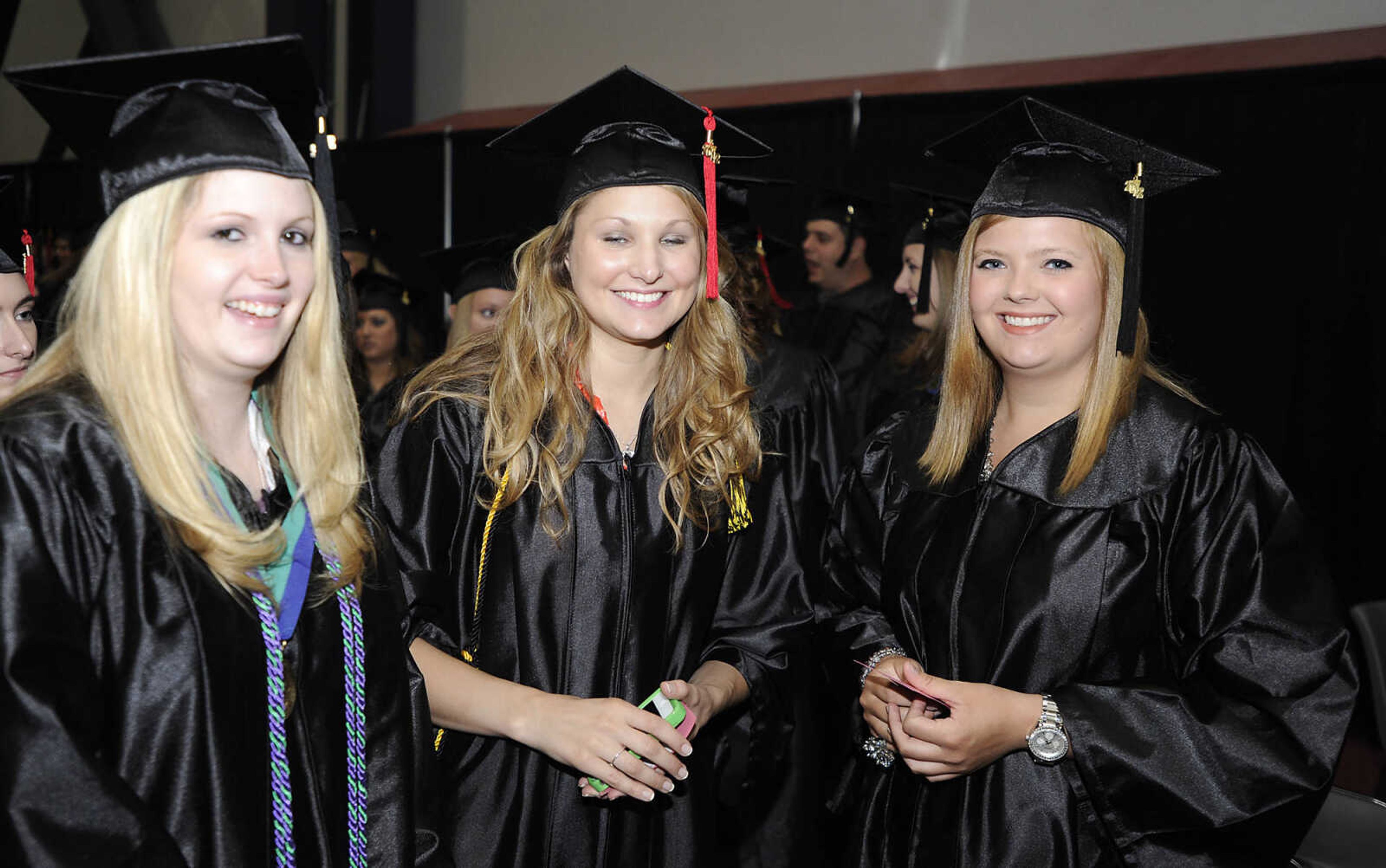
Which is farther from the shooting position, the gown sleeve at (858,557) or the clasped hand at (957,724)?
the gown sleeve at (858,557)

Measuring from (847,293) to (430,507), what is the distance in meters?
4.24

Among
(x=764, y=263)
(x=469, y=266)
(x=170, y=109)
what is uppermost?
(x=170, y=109)

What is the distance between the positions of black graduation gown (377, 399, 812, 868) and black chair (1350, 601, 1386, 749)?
192cm

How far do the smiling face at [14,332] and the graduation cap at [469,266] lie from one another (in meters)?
1.91

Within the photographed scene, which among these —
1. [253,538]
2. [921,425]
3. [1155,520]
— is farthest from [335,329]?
[1155,520]

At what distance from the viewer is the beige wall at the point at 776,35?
5520mm

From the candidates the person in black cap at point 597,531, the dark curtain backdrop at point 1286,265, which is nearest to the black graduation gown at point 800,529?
the person in black cap at point 597,531

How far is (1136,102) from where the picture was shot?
5.33 meters

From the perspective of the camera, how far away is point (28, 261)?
2.48 m

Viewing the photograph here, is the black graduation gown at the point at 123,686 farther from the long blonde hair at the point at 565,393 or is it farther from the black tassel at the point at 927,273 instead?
→ the black tassel at the point at 927,273

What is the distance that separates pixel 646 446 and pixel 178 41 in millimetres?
8580

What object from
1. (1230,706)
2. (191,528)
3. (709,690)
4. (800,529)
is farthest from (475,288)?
(1230,706)

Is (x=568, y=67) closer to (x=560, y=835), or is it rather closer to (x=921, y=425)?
(x=921, y=425)

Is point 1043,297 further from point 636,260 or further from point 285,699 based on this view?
point 285,699
